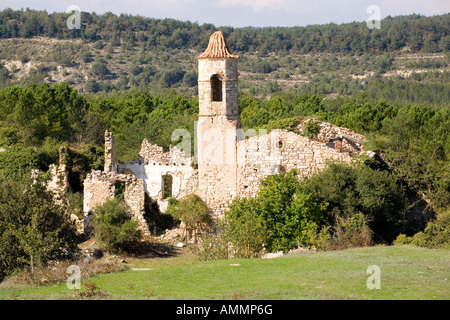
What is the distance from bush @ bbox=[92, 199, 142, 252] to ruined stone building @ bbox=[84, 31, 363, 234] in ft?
6.22

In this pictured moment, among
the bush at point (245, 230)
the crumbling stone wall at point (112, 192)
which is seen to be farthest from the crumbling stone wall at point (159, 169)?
the bush at point (245, 230)

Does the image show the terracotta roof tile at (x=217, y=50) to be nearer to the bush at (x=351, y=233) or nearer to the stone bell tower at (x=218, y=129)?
the stone bell tower at (x=218, y=129)

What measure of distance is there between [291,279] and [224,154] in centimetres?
1139

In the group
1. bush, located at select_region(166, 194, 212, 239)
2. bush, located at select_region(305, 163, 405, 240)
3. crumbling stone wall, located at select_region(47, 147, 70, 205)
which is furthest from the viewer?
crumbling stone wall, located at select_region(47, 147, 70, 205)

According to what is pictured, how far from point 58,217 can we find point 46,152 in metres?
18.3

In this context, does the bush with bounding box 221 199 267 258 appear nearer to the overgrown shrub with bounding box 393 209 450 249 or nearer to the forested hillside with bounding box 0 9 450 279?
the forested hillside with bounding box 0 9 450 279

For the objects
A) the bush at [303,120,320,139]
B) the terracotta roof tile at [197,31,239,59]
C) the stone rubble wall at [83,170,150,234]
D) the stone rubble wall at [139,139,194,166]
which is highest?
the terracotta roof tile at [197,31,239,59]

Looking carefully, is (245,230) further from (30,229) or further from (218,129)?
(30,229)

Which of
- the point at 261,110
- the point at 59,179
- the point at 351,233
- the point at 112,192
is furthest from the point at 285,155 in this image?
the point at 261,110

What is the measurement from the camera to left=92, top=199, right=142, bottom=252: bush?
25.8m

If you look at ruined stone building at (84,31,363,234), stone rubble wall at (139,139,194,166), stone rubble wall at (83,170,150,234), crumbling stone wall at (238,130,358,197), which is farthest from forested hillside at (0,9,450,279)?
stone rubble wall at (139,139,194,166)

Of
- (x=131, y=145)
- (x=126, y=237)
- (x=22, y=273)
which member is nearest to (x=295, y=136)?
(x=126, y=237)

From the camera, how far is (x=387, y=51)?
129625mm

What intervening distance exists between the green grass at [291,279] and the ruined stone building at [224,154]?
630 cm
